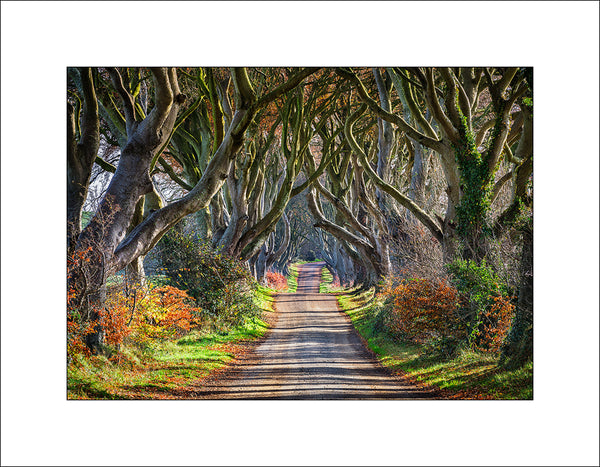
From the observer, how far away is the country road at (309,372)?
6.58m

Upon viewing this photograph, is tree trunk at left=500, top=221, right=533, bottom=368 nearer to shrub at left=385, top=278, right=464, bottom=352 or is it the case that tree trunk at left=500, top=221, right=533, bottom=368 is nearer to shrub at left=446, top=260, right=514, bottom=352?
shrub at left=446, top=260, right=514, bottom=352

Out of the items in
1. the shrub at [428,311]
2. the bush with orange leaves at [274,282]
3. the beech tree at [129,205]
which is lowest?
the bush with orange leaves at [274,282]

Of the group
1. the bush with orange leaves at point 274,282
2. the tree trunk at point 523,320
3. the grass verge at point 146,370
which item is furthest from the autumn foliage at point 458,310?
the bush with orange leaves at point 274,282

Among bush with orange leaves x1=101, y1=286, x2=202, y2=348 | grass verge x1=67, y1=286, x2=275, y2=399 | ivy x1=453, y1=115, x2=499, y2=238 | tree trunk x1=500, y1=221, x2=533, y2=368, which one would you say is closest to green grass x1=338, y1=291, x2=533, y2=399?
tree trunk x1=500, y1=221, x2=533, y2=368

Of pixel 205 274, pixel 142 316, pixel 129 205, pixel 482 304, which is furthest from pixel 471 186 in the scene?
pixel 205 274

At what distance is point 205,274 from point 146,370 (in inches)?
200

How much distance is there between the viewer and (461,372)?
7.02 meters

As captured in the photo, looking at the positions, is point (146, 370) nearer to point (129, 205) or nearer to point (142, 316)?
point (142, 316)

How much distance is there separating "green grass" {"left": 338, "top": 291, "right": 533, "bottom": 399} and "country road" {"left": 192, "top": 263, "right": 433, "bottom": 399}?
0.30 m

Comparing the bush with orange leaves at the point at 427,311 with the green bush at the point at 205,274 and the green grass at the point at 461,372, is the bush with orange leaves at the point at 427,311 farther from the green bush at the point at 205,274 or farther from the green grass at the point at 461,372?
the green bush at the point at 205,274

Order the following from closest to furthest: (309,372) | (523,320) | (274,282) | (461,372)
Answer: (523,320) < (461,372) < (309,372) < (274,282)

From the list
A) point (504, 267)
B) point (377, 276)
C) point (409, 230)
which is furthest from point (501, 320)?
point (377, 276)

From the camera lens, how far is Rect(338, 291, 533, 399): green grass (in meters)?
6.26

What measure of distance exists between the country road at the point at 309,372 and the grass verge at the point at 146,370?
15.2 inches
